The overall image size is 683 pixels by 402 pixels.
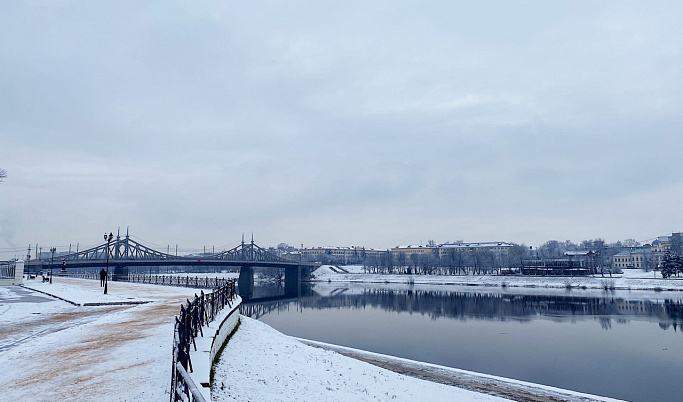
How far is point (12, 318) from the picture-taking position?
653 inches

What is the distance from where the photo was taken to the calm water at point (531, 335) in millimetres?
Result: 19031

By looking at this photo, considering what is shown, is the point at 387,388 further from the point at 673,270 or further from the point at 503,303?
the point at 673,270

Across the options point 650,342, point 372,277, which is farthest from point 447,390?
point 372,277

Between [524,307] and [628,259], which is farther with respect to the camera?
[628,259]

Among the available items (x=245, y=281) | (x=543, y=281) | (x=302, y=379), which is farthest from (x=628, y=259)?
(x=302, y=379)

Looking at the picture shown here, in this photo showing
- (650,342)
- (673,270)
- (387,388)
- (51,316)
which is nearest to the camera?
(387,388)

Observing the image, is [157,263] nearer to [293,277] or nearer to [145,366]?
[293,277]

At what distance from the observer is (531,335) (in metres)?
28.6

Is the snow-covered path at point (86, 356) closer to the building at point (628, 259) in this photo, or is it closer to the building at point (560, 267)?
the building at point (560, 267)

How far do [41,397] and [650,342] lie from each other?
1177 inches

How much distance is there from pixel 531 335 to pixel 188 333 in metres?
25.4

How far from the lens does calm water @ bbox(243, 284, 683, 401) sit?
749 inches

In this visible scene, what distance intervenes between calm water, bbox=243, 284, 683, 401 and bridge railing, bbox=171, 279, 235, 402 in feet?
35.6

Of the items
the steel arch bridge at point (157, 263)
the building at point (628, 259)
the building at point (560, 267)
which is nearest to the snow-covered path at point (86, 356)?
the steel arch bridge at point (157, 263)
